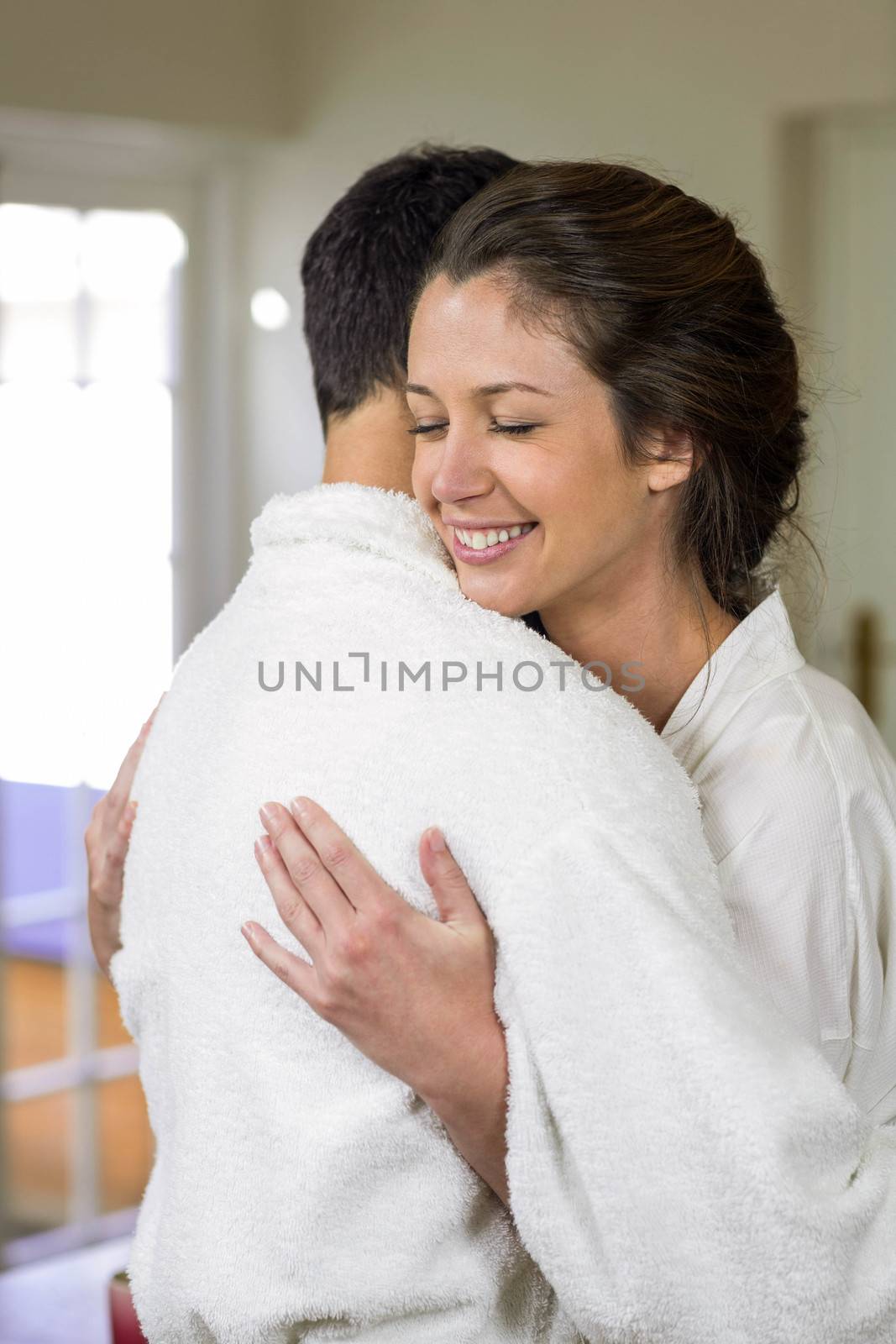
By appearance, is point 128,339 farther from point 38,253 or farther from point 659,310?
point 659,310

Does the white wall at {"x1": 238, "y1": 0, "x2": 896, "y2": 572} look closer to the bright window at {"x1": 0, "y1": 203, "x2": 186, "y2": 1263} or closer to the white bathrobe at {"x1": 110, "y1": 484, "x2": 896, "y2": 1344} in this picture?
the bright window at {"x1": 0, "y1": 203, "x2": 186, "y2": 1263}

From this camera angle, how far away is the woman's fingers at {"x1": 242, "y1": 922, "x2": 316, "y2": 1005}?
3.10 feet

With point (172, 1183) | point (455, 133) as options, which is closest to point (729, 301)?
point (172, 1183)

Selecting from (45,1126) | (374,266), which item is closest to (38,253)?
(45,1126)

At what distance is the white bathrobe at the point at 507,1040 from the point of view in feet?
2.79

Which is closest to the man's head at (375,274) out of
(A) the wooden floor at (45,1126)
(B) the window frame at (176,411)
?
(B) the window frame at (176,411)

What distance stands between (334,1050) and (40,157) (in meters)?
2.64

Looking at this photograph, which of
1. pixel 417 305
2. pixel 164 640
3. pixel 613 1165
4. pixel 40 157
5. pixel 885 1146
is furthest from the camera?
pixel 164 640

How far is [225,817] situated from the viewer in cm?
100

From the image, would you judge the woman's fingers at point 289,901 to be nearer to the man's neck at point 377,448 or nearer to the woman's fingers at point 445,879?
the woman's fingers at point 445,879

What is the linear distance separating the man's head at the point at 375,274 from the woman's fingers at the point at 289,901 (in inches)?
15.7

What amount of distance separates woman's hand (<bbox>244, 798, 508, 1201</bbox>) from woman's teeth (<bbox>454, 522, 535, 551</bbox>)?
27 cm

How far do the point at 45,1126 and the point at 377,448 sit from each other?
256 cm

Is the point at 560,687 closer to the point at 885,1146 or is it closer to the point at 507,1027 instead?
the point at 507,1027
